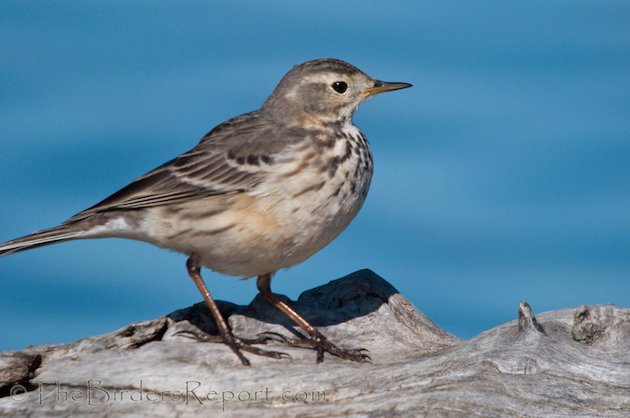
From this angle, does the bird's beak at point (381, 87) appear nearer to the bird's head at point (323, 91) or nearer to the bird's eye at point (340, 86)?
the bird's head at point (323, 91)

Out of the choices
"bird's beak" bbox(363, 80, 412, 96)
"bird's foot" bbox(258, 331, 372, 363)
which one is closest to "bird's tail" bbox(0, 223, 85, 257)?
"bird's foot" bbox(258, 331, 372, 363)

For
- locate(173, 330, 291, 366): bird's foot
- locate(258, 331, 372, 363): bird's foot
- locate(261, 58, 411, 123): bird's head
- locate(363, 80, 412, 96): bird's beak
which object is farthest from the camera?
locate(363, 80, 412, 96): bird's beak

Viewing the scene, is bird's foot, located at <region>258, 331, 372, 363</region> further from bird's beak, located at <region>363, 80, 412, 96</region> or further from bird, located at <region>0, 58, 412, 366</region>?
bird's beak, located at <region>363, 80, 412, 96</region>

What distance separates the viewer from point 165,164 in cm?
889

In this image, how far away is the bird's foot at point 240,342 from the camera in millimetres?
7879

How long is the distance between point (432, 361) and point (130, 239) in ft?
9.71

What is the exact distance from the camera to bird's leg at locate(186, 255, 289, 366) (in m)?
7.89

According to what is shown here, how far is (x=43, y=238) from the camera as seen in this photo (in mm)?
8398

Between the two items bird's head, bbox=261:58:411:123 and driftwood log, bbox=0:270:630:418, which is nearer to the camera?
driftwood log, bbox=0:270:630:418

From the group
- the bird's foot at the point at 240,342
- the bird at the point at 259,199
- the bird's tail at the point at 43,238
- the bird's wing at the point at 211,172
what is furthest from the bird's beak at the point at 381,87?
the bird's tail at the point at 43,238

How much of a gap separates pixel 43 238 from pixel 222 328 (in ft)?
5.74

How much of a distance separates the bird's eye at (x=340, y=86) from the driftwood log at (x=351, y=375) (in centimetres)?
219

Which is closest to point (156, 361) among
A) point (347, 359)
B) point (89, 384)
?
point (89, 384)

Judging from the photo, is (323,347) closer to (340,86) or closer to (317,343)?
(317,343)
